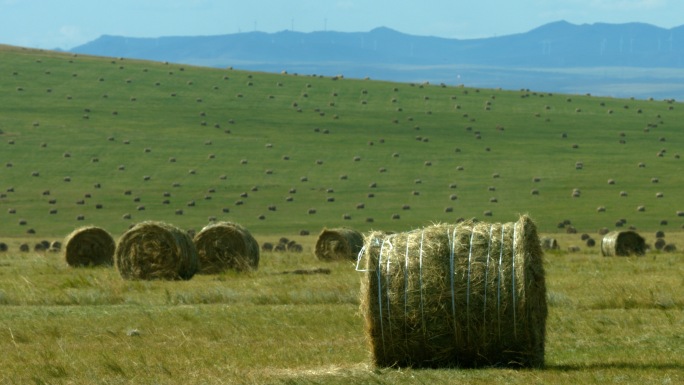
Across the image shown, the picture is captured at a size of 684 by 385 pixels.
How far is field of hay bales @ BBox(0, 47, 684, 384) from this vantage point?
53.6ft

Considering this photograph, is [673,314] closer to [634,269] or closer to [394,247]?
[394,247]

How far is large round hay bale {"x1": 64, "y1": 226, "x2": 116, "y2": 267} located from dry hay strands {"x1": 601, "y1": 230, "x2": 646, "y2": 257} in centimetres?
1426

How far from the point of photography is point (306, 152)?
291 ft

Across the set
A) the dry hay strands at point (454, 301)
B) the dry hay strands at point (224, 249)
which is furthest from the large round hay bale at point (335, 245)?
the dry hay strands at point (454, 301)

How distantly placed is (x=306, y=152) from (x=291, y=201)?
16.9 meters

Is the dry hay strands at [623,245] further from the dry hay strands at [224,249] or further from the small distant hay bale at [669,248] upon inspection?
the dry hay strands at [224,249]

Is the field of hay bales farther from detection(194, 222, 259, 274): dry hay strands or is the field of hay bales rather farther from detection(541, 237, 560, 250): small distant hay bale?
detection(541, 237, 560, 250): small distant hay bale

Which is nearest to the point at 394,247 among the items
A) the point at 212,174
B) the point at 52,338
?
the point at 52,338

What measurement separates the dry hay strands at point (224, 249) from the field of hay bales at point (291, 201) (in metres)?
0.58

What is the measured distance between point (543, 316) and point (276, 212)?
177ft

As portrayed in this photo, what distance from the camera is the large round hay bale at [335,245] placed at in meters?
35.8

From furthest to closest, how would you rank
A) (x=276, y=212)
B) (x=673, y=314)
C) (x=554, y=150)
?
(x=554, y=150) < (x=276, y=212) < (x=673, y=314)

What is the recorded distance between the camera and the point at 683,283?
24938mm

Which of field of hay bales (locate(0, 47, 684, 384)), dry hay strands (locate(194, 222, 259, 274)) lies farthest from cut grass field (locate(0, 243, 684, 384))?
dry hay strands (locate(194, 222, 259, 274))
